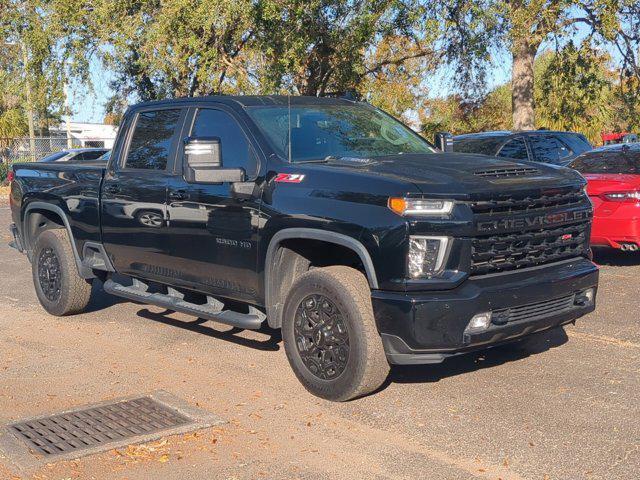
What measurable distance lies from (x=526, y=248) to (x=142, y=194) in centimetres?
322

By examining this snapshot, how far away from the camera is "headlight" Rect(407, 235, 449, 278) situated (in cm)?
501

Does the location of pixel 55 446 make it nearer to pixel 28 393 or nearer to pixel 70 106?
pixel 28 393

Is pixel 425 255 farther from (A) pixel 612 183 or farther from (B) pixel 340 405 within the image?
(A) pixel 612 183

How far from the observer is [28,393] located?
6008 mm

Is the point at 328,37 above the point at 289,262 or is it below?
above

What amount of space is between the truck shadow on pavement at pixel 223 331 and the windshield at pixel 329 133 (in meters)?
1.83

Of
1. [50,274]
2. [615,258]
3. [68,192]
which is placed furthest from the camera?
[615,258]

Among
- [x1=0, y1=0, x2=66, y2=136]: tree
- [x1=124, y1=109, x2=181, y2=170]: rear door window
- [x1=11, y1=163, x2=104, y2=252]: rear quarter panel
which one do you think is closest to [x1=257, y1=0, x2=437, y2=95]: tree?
[x1=0, y1=0, x2=66, y2=136]: tree

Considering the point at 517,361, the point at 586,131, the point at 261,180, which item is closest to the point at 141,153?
Answer: the point at 261,180

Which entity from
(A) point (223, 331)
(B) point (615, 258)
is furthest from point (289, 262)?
(B) point (615, 258)

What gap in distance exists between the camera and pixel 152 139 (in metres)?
7.28

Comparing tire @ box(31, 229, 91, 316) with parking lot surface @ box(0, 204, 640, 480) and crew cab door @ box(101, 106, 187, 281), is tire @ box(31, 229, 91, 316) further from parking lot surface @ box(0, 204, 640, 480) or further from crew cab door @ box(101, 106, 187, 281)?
crew cab door @ box(101, 106, 187, 281)

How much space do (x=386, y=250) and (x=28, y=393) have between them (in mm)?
2810

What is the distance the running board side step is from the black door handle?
82 cm
